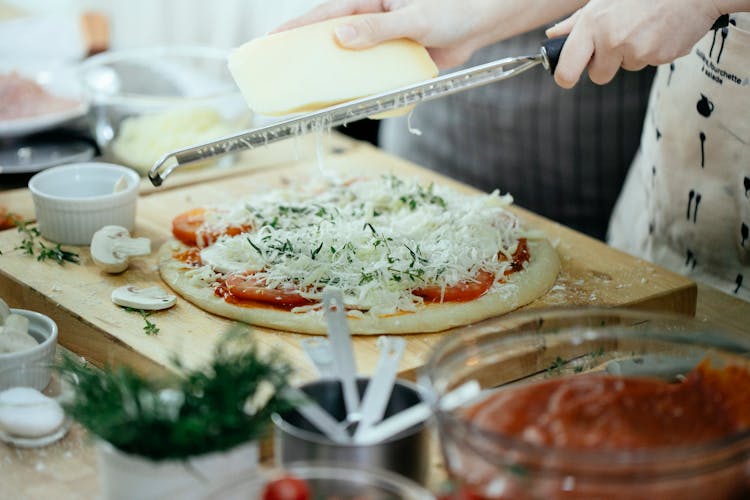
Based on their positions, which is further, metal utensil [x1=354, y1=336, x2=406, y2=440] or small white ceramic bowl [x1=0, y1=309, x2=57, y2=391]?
small white ceramic bowl [x1=0, y1=309, x2=57, y2=391]

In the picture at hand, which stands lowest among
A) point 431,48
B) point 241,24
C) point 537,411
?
point 241,24

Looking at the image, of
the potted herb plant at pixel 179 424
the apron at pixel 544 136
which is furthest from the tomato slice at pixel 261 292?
the apron at pixel 544 136

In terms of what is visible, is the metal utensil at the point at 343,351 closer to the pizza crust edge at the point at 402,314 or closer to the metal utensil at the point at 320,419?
the metal utensil at the point at 320,419

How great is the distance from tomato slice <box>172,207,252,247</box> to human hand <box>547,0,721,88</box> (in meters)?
0.73

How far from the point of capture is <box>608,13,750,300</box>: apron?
6.66 feet

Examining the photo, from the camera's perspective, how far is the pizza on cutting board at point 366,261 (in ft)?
5.79

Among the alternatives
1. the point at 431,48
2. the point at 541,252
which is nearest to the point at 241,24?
the point at 431,48

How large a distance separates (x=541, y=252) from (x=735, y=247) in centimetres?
43

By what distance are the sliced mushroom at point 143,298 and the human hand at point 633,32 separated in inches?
32.8

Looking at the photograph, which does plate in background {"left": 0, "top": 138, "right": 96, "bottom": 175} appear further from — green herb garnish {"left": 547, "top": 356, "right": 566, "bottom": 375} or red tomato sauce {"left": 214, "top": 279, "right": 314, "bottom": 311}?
green herb garnish {"left": 547, "top": 356, "right": 566, "bottom": 375}

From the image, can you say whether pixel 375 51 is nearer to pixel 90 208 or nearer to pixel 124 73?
pixel 90 208

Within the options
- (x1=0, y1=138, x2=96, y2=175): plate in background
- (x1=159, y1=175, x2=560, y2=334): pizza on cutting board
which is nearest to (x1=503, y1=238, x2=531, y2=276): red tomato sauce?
(x1=159, y1=175, x2=560, y2=334): pizza on cutting board

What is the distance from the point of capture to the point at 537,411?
1194 mm

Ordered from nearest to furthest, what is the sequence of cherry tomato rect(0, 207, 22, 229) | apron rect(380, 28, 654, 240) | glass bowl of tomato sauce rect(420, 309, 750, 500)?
glass bowl of tomato sauce rect(420, 309, 750, 500), cherry tomato rect(0, 207, 22, 229), apron rect(380, 28, 654, 240)
